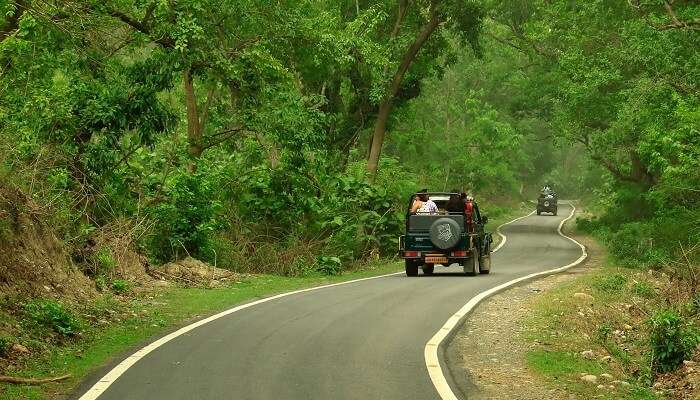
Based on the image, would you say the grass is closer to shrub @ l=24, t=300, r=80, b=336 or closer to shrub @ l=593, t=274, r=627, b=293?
shrub @ l=593, t=274, r=627, b=293

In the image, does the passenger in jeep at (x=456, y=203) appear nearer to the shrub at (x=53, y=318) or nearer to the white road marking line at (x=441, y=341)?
the white road marking line at (x=441, y=341)

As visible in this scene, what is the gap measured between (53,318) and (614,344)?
7.61m

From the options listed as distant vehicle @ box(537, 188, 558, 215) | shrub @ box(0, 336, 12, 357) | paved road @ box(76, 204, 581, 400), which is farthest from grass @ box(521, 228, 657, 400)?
distant vehicle @ box(537, 188, 558, 215)

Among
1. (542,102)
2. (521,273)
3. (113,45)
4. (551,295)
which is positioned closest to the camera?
(551,295)

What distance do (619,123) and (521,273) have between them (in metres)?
10.2

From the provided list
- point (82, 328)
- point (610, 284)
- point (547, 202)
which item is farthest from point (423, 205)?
point (547, 202)

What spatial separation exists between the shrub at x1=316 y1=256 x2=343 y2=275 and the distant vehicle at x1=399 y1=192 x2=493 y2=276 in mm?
2038

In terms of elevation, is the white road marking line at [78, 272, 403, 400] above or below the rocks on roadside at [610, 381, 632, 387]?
above

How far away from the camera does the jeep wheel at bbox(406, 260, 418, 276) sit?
21.8 m

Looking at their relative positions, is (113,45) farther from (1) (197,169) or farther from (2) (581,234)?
(2) (581,234)

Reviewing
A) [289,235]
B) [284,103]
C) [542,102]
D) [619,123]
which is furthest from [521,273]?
[542,102]

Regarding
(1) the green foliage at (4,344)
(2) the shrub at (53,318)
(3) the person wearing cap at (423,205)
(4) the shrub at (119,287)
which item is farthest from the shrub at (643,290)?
(1) the green foliage at (4,344)

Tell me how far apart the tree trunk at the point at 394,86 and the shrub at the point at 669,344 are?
22.3m

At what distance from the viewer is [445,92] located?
67.2 meters
